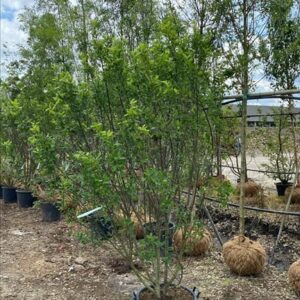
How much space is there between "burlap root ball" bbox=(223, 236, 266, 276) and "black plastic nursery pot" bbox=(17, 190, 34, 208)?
3.85 metres

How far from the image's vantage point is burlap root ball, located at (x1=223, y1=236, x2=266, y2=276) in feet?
11.3

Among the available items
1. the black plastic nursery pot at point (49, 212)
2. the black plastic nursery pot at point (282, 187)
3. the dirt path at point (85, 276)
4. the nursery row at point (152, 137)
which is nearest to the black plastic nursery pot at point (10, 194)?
the black plastic nursery pot at point (49, 212)

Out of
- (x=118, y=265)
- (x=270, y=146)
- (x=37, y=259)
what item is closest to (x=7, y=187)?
(x=37, y=259)

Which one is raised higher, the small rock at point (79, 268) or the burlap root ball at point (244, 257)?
the burlap root ball at point (244, 257)

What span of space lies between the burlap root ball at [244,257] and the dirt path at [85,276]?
0.25ft

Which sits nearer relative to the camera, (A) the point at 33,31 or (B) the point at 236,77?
(B) the point at 236,77

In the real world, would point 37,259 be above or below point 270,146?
below

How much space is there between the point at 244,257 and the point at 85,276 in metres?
1.38

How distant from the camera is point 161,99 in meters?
2.47

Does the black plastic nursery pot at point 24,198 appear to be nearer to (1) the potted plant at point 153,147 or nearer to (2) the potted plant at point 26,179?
(2) the potted plant at point 26,179

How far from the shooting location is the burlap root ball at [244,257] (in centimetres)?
345

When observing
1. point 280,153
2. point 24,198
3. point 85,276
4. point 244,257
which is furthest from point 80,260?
point 280,153

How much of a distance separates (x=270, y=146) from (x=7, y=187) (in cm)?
465

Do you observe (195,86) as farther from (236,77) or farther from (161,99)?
(236,77)
